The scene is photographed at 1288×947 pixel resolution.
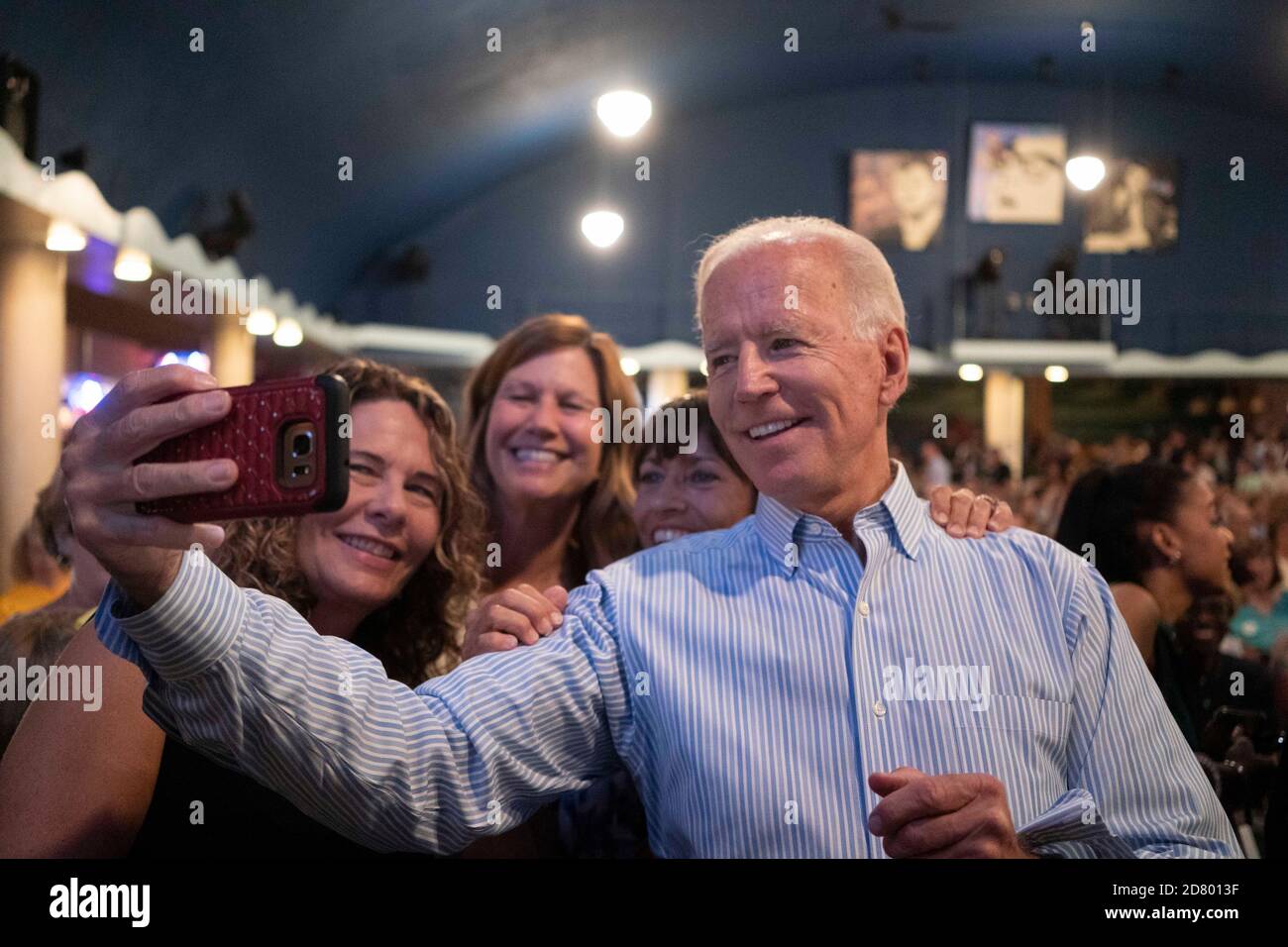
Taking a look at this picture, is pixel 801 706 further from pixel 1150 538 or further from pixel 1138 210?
pixel 1138 210

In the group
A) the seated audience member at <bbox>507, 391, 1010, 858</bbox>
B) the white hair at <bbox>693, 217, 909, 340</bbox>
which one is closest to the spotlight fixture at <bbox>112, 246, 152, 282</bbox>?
the seated audience member at <bbox>507, 391, 1010, 858</bbox>

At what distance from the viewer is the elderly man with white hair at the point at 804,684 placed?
1.16 m

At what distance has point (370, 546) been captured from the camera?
1.56 m

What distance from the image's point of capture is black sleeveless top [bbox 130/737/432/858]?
4.23 ft

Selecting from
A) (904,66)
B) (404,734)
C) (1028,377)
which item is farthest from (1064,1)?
(1028,377)

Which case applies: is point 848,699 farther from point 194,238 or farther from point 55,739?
point 194,238

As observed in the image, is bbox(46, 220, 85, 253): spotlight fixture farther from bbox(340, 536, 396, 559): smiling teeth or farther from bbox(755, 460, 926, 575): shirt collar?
bbox(755, 460, 926, 575): shirt collar

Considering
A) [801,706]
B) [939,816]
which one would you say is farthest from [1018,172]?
[939,816]

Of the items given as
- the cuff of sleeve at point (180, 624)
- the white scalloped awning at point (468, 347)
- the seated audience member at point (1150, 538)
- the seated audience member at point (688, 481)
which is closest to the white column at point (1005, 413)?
the white scalloped awning at point (468, 347)

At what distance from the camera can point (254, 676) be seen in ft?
3.33

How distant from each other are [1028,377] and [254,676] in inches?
340

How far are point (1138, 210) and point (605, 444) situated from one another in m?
5.14

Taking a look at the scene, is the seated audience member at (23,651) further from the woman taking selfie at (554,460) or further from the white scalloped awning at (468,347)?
the white scalloped awning at (468,347)
